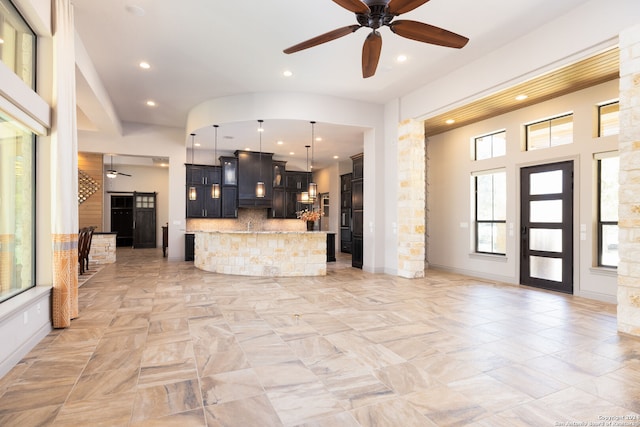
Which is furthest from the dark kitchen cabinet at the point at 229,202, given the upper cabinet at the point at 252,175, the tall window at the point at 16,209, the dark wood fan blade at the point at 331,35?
the dark wood fan blade at the point at 331,35

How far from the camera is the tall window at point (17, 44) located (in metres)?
3.09

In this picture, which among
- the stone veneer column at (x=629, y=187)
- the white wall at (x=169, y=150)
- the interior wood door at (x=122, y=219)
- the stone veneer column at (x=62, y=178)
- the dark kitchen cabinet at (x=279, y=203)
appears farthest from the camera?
the interior wood door at (x=122, y=219)

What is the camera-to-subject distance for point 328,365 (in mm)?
2826

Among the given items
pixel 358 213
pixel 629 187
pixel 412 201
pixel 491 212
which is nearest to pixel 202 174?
pixel 358 213

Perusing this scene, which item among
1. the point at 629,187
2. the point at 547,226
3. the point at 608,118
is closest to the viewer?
the point at 629,187

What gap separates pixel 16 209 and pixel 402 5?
416cm

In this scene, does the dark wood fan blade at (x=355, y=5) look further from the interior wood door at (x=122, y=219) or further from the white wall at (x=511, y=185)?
the interior wood door at (x=122, y=219)

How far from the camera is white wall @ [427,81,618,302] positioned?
17.5 ft

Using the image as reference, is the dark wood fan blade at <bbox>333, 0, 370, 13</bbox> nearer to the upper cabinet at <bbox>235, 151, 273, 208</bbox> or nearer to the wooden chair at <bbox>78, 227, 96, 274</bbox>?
the wooden chair at <bbox>78, 227, 96, 274</bbox>

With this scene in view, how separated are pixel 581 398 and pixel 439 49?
473 centimetres

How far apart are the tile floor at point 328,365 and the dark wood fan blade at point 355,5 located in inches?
122

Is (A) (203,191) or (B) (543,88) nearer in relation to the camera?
(B) (543,88)

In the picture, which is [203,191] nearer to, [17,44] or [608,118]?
[17,44]

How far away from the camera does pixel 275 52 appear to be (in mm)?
5344
